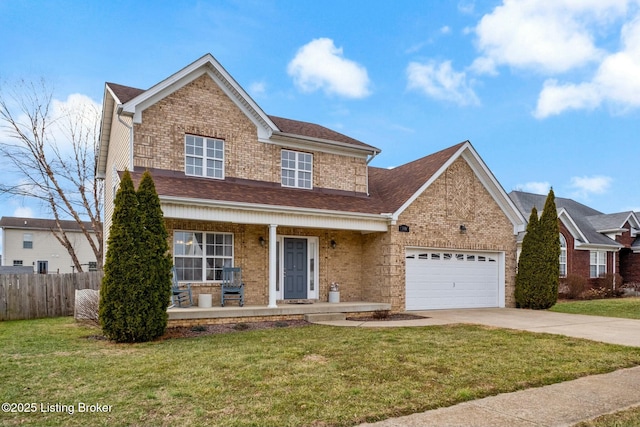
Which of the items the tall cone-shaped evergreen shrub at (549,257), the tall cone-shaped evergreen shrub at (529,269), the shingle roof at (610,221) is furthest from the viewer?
the shingle roof at (610,221)

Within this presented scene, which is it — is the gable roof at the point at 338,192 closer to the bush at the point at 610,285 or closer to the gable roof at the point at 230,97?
the gable roof at the point at 230,97

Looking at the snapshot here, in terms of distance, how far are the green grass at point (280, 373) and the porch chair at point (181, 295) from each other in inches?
102

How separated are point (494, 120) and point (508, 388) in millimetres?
19432

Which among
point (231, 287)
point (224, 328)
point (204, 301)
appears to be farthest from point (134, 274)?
point (231, 287)

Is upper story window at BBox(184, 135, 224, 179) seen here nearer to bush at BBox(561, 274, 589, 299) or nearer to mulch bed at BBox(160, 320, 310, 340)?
mulch bed at BBox(160, 320, 310, 340)

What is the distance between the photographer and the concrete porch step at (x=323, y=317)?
39.8 ft

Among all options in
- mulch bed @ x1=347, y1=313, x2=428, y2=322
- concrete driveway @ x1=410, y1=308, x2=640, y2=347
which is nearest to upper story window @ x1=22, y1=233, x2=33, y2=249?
mulch bed @ x1=347, y1=313, x2=428, y2=322

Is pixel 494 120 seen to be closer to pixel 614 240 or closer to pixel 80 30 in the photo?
pixel 614 240

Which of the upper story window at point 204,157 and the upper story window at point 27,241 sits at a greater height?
the upper story window at point 204,157

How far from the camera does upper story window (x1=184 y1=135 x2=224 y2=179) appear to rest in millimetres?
13016

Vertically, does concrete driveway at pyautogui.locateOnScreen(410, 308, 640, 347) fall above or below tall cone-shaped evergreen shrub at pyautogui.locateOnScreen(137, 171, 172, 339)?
below

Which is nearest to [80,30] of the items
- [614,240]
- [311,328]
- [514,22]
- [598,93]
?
[311,328]

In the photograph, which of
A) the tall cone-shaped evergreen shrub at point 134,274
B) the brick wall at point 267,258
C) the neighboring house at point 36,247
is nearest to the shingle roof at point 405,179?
the brick wall at point 267,258

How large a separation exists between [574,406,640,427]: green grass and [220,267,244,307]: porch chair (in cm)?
956
